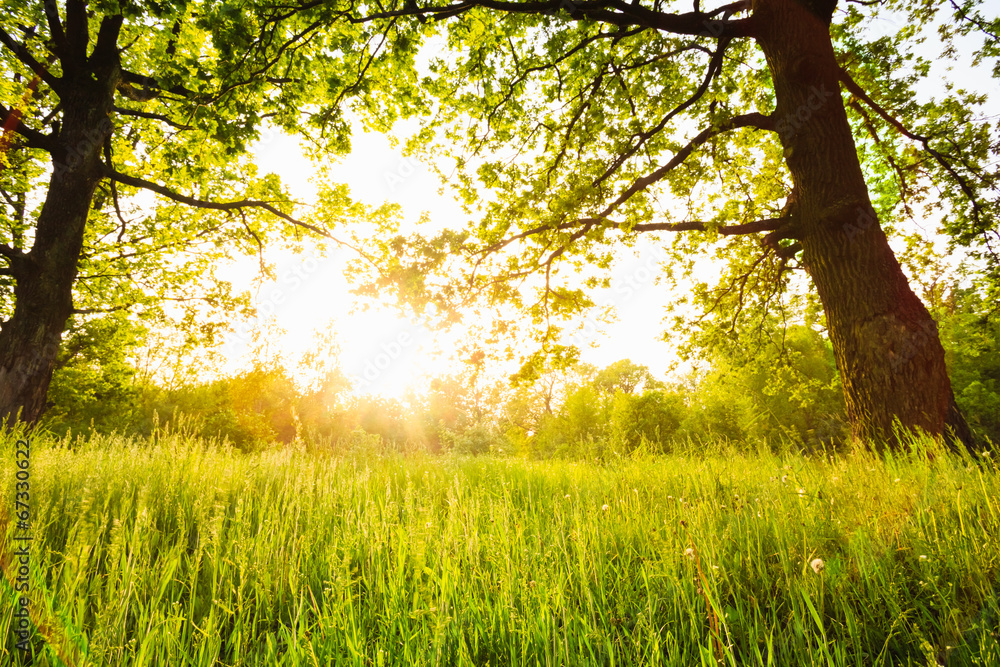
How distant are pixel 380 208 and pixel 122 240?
7702mm

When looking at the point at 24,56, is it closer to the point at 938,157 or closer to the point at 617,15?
the point at 617,15

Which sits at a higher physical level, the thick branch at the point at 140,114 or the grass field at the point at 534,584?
the thick branch at the point at 140,114

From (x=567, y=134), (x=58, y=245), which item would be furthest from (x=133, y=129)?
(x=567, y=134)

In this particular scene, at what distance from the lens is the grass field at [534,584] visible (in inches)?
58.3

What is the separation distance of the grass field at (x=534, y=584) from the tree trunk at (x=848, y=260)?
2.12 m

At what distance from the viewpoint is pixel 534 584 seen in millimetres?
1820

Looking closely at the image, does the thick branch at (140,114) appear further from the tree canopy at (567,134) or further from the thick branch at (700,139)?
the thick branch at (700,139)

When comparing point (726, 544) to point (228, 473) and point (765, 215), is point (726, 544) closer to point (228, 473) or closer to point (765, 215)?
point (228, 473)

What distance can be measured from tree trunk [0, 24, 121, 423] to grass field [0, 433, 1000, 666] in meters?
5.11

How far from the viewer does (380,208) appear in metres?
Result: 11.8

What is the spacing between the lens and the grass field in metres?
1.48

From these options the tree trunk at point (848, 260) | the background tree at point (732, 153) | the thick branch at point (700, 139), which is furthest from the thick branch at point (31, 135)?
the tree trunk at point (848, 260)

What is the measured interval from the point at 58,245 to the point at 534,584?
9.43 metres

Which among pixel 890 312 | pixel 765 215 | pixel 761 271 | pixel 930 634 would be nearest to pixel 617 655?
pixel 930 634
